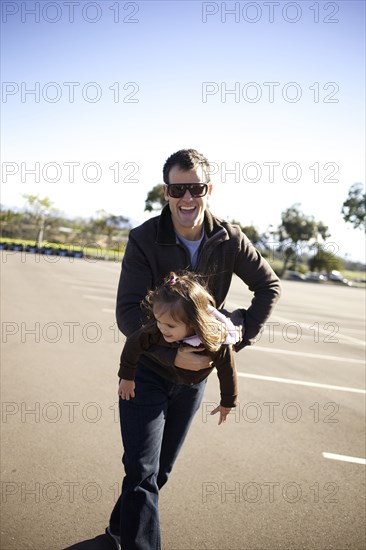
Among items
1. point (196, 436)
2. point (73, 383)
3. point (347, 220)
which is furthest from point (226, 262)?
point (347, 220)

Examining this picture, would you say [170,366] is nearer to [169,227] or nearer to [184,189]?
[169,227]

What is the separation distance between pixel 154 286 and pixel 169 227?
1.11 feet

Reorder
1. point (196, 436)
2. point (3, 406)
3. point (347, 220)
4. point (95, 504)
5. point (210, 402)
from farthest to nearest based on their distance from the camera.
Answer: point (347, 220) < point (210, 402) < point (3, 406) < point (196, 436) < point (95, 504)

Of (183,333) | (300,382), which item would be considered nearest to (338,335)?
(300,382)

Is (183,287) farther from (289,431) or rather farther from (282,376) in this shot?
(282,376)

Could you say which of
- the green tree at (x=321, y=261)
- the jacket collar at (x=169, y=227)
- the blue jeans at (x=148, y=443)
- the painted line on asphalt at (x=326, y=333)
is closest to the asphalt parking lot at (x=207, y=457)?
the blue jeans at (x=148, y=443)

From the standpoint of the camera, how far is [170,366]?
233 cm

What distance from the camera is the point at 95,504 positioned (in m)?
3.22

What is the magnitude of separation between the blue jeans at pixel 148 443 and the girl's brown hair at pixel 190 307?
41cm

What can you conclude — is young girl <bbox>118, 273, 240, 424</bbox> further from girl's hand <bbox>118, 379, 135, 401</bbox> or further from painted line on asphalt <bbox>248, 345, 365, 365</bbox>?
painted line on asphalt <bbox>248, 345, 365, 365</bbox>

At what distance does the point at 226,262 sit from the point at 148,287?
0.47m

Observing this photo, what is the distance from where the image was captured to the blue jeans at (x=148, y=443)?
7.49ft

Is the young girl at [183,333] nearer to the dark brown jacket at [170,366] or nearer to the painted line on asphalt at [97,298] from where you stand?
the dark brown jacket at [170,366]

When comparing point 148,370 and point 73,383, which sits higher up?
point 148,370
